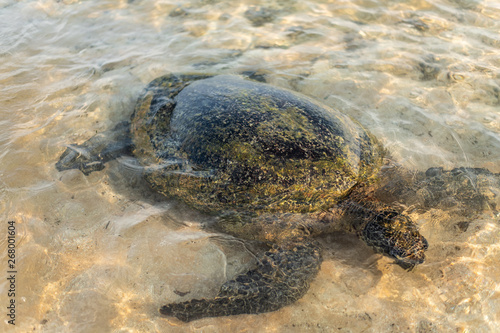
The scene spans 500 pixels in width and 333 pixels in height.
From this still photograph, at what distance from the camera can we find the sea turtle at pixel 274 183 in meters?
3.09

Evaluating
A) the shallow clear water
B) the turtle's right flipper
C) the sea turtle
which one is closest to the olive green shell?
the sea turtle

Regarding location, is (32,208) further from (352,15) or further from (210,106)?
(352,15)

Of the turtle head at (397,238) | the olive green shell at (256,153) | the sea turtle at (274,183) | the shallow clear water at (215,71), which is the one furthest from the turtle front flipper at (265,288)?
the turtle head at (397,238)

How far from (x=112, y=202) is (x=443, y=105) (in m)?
5.14

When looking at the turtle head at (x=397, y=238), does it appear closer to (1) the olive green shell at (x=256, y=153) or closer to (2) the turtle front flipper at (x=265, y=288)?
(1) the olive green shell at (x=256, y=153)

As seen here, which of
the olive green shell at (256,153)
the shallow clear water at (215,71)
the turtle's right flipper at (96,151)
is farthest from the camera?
the turtle's right flipper at (96,151)

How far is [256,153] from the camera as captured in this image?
10.9 ft

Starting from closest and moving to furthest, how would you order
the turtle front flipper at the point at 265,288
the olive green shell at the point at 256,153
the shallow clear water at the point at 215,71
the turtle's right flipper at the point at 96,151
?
1. the turtle front flipper at the point at 265,288
2. the shallow clear water at the point at 215,71
3. the olive green shell at the point at 256,153
4. the turtle's right flipper at the point at 96,151

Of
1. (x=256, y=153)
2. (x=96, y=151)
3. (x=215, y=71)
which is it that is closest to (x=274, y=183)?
(x=256, y=153)

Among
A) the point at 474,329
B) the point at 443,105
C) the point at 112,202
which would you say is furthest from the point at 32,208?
the point at 443,105

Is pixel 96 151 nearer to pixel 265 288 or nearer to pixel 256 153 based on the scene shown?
pixel 256 153

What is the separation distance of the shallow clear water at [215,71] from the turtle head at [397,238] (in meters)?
0.27

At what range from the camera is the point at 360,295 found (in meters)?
3.14

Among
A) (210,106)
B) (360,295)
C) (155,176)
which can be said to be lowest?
(360,295)
